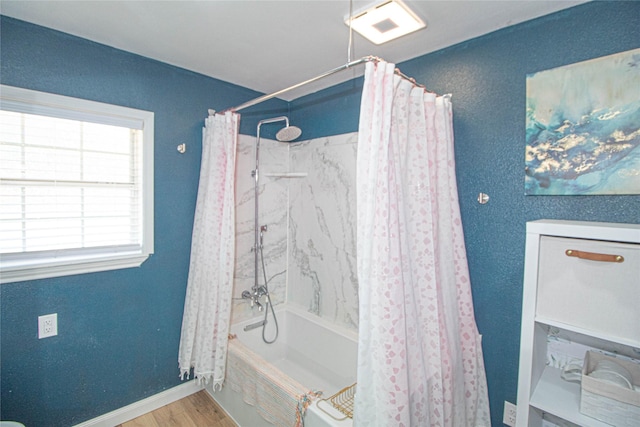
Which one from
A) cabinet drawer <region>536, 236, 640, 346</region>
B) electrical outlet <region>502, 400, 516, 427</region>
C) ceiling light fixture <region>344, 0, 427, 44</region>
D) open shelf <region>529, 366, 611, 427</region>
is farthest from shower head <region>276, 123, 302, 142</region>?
electrical outlet <region>502, 400, 516, 427</region>

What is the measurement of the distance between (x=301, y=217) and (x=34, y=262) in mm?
1888

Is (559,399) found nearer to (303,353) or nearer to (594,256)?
(594,256)

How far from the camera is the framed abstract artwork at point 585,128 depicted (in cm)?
136

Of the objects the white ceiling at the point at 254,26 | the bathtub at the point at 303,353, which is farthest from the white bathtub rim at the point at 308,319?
the white ceiling at the point at 254,26

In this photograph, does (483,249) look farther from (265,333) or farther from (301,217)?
(265,333)

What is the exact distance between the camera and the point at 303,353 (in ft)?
9.04

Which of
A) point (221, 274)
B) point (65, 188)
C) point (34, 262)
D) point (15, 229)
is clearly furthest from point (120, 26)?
point (221, 274)

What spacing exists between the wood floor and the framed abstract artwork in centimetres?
251

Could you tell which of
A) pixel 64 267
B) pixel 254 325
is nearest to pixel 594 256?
pixel 254 325

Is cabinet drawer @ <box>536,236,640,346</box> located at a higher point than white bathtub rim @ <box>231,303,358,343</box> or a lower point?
higher

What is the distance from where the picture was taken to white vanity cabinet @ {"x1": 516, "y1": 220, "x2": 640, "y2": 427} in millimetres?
1121

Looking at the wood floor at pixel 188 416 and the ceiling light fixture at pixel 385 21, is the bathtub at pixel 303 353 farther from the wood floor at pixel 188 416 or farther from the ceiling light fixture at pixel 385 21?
the ceiling light fixture at pixel 385 21

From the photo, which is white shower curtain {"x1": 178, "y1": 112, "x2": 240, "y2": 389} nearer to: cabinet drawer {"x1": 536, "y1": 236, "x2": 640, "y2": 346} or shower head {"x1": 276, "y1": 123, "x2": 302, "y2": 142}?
shower head {"x1": 276, "y1": 123, "x2": 302, "y2": 142}

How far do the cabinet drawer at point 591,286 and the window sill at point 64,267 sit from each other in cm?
239
